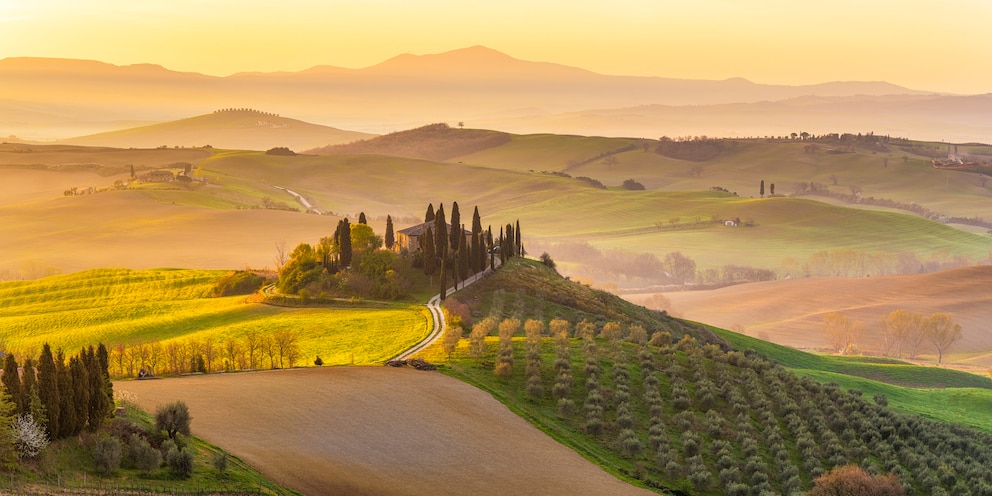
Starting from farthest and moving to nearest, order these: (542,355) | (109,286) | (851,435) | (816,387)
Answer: (109,286), (816,387), (542,355), (851,435)

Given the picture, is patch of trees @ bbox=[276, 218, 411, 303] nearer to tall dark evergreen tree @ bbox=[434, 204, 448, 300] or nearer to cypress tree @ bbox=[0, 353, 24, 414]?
tall dark evergreen tree @ bbox=[434, 204, 448, 300]

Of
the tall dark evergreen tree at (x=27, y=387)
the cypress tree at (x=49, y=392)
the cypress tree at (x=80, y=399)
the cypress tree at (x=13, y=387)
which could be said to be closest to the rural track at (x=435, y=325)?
the cypress tree at (x=80, y=399)

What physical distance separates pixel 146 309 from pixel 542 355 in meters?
42.5

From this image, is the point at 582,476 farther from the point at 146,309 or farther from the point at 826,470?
the point at 146,309

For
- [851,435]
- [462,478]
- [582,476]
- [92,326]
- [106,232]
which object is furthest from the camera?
Answer: [106,232]

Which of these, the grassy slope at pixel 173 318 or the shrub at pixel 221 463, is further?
the grassy slope at pixel 173 318

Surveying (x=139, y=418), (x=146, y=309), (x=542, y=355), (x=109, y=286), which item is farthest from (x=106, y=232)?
(x=139, y=418)

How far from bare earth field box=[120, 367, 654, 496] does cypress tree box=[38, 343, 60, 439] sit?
6794mm

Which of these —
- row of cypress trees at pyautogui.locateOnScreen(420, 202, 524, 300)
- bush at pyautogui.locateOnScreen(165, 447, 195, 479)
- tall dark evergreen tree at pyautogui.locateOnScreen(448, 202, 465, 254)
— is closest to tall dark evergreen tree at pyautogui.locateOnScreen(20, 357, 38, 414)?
bush at pyautogui.locateOnScreen(165, 447, 195, 479)

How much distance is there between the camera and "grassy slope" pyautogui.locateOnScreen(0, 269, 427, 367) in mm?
73812

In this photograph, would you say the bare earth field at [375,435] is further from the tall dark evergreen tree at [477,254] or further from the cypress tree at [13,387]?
the tall dark evergreen tree at [477,254]

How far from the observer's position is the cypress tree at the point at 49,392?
124 feet

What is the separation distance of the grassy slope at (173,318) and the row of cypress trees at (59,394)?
2519 centimetres

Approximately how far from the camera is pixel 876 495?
49.7 meters
